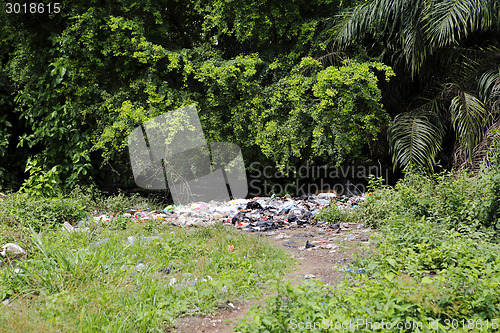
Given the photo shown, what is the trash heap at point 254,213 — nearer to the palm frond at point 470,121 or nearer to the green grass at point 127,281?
the green grass at point 127,281

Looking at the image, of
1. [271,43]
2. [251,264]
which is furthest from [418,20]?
[251,264]

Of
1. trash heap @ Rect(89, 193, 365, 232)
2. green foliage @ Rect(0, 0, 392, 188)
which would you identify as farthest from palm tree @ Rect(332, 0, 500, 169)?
trash heap @ Rect(89, 193, 365, 232)

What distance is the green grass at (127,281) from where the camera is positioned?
2.43 metres

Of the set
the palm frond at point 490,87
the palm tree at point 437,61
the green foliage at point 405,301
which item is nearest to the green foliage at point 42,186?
the green foliage at point 405,301

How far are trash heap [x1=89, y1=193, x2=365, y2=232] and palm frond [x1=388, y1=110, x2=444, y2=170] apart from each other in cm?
108

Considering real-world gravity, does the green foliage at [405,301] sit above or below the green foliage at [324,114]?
below

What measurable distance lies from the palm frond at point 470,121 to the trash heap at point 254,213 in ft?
6.12

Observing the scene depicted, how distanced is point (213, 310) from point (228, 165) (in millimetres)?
5290

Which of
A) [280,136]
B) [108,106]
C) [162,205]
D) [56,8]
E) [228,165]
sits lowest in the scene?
[162,205]

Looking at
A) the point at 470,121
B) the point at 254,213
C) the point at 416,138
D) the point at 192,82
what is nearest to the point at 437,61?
the point at 470,121

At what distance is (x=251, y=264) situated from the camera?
11.6 feet

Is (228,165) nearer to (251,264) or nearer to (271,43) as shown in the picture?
(271,43)

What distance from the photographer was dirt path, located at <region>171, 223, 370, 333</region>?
2.61 metres

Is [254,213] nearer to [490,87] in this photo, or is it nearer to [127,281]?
[127,281]
